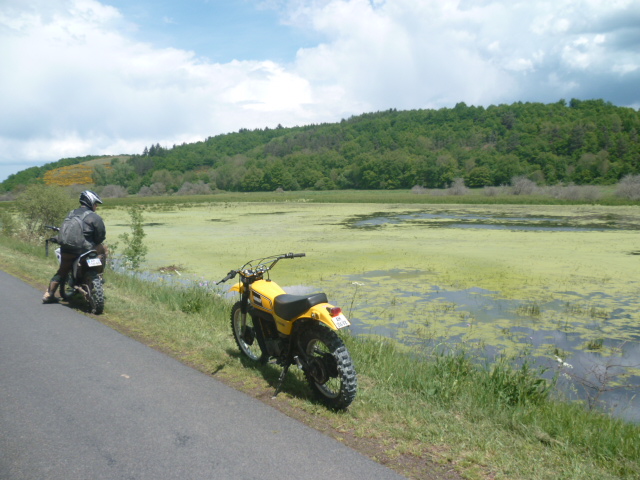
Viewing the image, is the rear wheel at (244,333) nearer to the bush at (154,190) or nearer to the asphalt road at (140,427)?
the asphalt road at (140,427)

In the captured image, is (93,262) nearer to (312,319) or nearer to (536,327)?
(312,319)

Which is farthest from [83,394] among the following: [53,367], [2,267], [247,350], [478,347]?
[2,267]

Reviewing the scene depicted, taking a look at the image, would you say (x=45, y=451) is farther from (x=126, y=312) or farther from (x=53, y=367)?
(x=126, y=312)

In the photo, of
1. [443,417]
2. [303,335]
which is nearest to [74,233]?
[303,335]

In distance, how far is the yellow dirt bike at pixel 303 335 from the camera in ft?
12.3

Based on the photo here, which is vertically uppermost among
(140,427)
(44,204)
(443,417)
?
(44,204)

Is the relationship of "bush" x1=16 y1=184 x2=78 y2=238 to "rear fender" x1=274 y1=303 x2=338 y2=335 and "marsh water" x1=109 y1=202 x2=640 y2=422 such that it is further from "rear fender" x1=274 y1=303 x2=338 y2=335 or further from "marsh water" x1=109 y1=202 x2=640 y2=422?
"rear fender" x1=274 y1=303 x2=338 y2=335

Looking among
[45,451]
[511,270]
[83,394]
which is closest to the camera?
[45,451]

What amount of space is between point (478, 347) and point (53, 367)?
205 inches

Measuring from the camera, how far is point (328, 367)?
12.7ft

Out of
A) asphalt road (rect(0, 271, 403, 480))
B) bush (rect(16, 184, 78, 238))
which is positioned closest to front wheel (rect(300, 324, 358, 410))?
asphalt road (rect(0, 271, 403, 480))

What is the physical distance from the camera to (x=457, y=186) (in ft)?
247

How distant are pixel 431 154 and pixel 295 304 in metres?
125

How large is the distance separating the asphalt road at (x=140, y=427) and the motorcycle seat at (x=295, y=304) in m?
0.76
